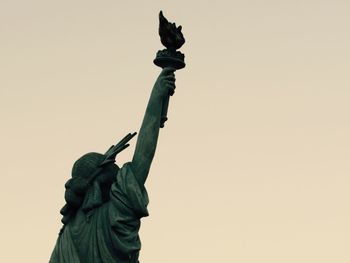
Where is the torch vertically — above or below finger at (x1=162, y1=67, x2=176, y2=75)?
above

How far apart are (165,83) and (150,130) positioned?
2.17ft

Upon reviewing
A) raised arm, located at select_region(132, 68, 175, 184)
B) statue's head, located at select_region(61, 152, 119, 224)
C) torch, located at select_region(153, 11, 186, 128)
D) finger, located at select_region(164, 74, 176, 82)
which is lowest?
statue's head, located at select_region(61, 152, 119, 224)

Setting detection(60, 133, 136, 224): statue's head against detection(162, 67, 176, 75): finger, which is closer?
detection(60, 133, 136, 224): statue's head

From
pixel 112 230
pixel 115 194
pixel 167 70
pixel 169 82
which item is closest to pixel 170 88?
pixel 169 82

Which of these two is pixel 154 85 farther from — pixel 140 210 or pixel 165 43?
pixel 140 210

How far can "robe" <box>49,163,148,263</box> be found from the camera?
430 inches

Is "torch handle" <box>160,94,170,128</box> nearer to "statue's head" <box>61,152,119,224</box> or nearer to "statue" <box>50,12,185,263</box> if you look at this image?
"statue" <box>50,12,185,263</box>

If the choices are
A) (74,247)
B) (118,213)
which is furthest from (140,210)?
(74,247)

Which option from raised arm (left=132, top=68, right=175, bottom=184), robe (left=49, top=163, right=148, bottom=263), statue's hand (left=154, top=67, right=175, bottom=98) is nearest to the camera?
robe (left=49, top=163, right=148, bottom=263)

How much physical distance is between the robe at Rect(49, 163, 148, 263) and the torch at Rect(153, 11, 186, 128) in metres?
1.03

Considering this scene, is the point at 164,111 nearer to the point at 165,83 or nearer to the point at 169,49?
the point at 165,83

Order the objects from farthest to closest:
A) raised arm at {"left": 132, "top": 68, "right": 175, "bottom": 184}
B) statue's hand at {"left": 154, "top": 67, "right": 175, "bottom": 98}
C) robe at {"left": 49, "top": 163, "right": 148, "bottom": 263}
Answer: statue's hand at {"left": 154, "top": 67, "right": 175, "bottom": 98} → raised arm at {"left": 132, "top": 68, "right": 175, "bottom": 184} → robe at {"left": 49, "top": 163, "right": 148, "bottom": 263}

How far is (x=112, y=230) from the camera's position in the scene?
Result: 11.0 m

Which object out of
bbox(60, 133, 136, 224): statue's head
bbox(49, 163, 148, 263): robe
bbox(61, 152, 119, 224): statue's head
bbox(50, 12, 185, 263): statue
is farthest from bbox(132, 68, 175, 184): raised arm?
bbox(61, 152, 119, 224): statue's head
